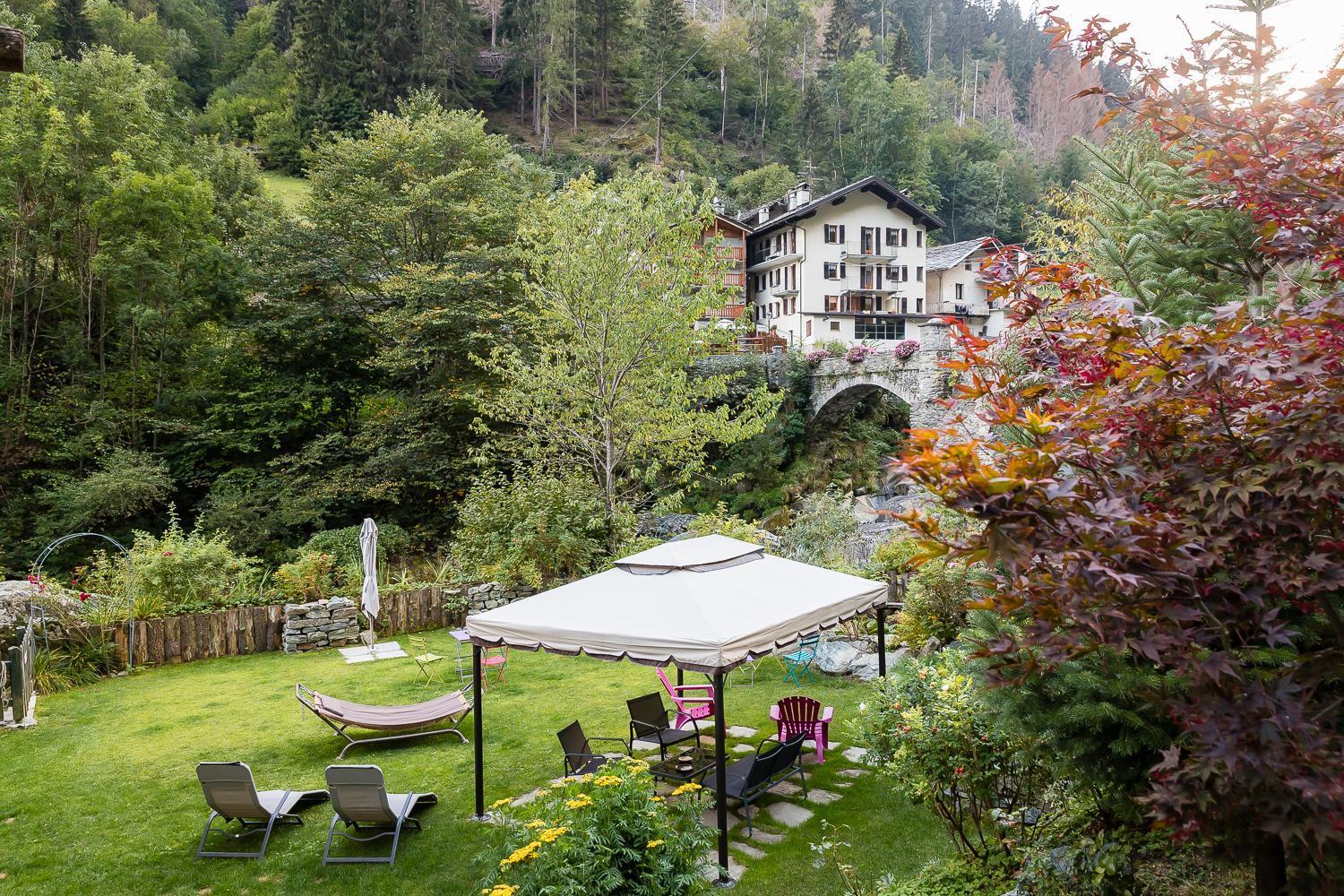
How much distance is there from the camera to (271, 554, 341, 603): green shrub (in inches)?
453

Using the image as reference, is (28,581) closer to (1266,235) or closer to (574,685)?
(574,685)

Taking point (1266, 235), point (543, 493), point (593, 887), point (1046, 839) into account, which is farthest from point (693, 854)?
point (543, 493)

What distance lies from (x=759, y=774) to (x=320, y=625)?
8.26 metres

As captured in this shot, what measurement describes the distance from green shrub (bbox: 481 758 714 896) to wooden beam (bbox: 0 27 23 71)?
14.2 feet

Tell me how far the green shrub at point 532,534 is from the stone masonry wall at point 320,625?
6.43 feet

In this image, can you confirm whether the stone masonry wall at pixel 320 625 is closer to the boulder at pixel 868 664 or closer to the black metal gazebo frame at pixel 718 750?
the black metal gazebo frame at pixel 718 750

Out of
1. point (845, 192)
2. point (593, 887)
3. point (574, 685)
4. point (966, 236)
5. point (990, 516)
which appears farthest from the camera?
point (966, 236)

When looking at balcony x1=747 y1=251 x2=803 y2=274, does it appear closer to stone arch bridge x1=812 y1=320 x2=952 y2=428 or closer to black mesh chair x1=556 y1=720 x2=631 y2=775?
stone arch bridge x1=812 y1=320 x2=952 y2=428

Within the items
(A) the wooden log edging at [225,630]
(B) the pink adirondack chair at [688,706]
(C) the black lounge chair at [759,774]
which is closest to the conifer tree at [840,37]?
(A) the wooden log edging at [225,630]

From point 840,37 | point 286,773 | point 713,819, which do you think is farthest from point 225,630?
point 840,37

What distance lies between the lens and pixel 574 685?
366 inches

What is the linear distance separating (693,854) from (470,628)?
92.5 inches

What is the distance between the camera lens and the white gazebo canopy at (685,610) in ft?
15.7

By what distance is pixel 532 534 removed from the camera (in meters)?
12.4
